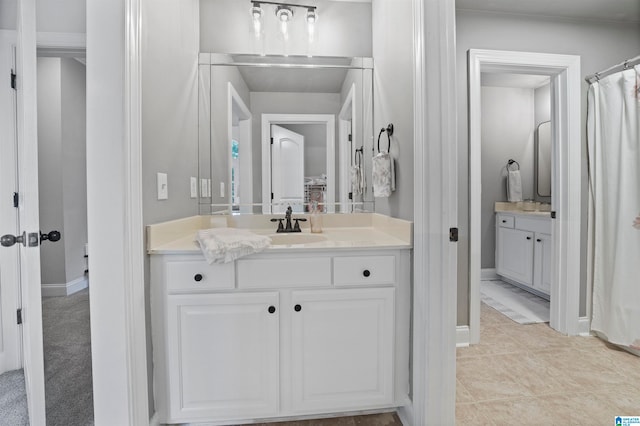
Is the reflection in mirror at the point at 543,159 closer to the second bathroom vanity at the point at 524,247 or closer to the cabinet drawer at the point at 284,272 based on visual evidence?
the second bathroom vanity at the point at 524,247

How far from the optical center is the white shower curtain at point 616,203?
1956mm

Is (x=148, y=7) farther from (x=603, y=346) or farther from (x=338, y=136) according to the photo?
(x=603, y=346)

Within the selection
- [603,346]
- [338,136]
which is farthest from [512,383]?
[338,136]

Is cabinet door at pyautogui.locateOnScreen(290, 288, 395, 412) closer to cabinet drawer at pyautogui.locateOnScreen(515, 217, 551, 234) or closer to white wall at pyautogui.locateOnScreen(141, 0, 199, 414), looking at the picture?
white wall at pyautogui.locateOnScreen(141, 0, 199, 414)

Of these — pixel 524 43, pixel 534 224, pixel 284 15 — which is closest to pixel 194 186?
pixel 284 15

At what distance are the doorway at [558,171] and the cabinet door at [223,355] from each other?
154 centimetres

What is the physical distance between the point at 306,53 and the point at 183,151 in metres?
1.05


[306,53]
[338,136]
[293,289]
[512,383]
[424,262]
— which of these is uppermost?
[306,53]

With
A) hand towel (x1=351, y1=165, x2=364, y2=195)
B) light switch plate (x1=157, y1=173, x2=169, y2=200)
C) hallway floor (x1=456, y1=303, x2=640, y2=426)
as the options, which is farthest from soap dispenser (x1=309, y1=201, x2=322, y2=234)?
hallway floor (x1=456, y1=303, x2=640, y2=426)

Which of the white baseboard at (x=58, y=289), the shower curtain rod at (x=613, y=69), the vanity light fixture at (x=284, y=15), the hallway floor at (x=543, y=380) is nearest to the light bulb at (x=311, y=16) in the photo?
the vanity light fixture at (x=284, y=15)

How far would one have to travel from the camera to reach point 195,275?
1263mm

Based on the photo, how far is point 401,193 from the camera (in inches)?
59.1

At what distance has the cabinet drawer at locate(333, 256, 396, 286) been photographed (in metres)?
1.34

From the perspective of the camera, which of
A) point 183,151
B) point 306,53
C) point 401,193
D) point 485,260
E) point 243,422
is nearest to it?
point 243,422
